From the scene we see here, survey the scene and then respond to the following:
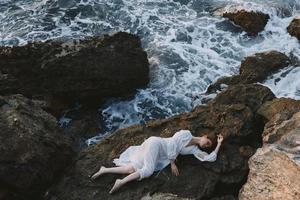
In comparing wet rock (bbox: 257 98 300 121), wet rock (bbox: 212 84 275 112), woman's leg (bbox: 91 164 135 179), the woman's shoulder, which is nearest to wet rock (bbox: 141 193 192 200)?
woman's leg (bbox: 91 164 135 179)

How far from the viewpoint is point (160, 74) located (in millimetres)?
14391

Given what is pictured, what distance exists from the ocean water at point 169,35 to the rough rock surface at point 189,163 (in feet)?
6.91

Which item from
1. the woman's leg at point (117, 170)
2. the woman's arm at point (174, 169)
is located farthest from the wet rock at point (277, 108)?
the woman's leg at point (117, 170)

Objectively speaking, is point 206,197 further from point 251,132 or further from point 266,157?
point 251,132

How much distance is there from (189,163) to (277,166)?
195 cm

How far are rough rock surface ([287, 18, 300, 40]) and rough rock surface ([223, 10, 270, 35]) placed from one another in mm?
927

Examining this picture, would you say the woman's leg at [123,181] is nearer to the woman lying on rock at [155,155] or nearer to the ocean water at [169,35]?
the woman lying on rock at [155,155]

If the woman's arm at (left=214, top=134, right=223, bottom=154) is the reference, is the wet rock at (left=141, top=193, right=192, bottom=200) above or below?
below

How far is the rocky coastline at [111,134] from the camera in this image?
864 cm

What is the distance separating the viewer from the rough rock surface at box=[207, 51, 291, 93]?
13.4 metres

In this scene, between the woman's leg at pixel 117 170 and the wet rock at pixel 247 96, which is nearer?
the woman's leg at pixel 117 170

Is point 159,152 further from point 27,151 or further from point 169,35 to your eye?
point 169,35

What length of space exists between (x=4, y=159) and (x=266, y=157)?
462cm

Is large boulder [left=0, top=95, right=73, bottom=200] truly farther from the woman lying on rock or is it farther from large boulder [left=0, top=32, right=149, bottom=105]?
large boulder [left=0, top=32, right=149, bottom=105]
